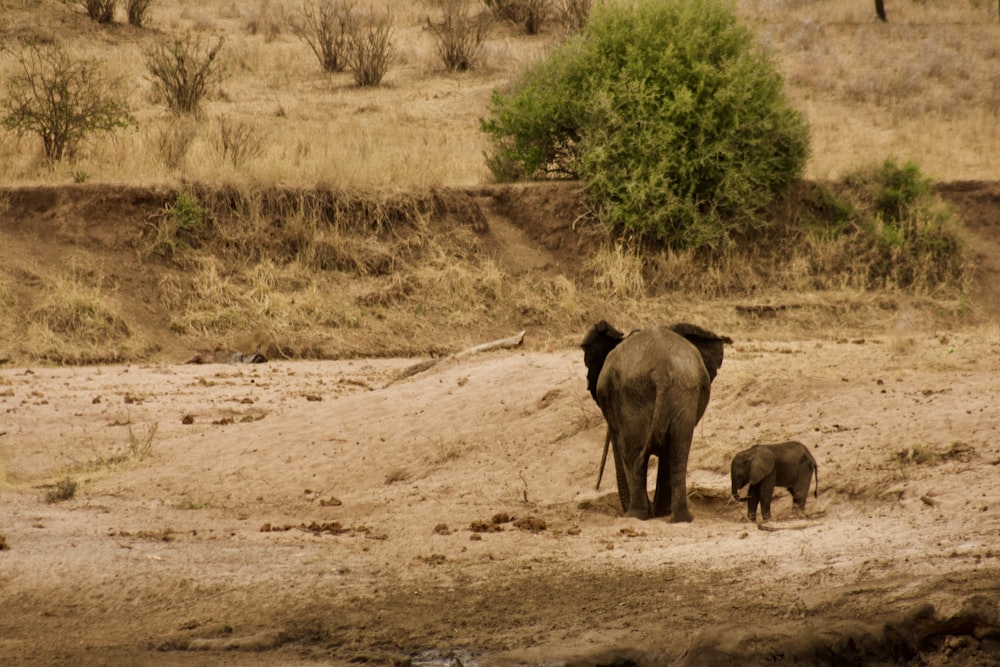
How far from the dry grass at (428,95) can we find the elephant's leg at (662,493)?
12273 millimetres

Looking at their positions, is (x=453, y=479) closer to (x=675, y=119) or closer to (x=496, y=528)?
(x=496, y=528)

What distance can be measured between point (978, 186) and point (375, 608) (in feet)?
58.0

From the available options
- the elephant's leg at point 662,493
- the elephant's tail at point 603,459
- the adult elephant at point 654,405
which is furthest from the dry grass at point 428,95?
the elephant's leg at point 662,493

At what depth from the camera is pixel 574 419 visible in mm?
10031

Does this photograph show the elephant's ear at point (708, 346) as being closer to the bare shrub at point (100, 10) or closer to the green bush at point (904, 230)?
the green bush at point (904, 230)

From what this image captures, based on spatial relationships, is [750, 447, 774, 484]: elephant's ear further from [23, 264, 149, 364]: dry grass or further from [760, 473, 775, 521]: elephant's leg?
[23, 264, 149, 364]: dry grass

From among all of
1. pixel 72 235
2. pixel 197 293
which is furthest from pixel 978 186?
pixel 72 235

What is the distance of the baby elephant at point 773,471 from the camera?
766 centimetres

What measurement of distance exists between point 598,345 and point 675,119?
11261mm

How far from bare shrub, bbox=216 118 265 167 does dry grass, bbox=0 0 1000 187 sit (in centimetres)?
21

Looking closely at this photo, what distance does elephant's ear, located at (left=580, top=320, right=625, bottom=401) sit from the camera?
26.7 ft

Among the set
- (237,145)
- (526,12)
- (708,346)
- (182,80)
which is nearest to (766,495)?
(708,346)

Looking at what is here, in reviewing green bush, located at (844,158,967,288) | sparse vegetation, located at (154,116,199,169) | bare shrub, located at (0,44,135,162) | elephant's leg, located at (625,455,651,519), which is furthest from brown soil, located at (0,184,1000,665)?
bare shrub, located at (0,44,135,162)

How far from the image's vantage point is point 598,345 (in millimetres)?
8227
